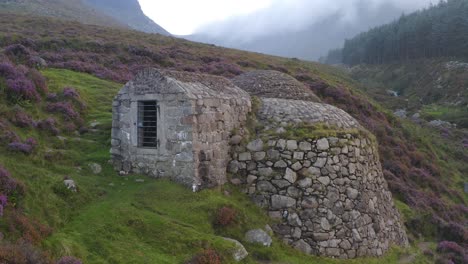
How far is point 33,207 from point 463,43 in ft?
331

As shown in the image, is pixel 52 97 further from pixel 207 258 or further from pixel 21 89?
pixel 207 258

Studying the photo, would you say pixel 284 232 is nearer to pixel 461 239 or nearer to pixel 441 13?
pixel 461 239

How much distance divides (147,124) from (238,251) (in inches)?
209

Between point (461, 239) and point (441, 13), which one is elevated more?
point (441, 13)

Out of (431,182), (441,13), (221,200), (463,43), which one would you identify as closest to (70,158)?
(221,200)

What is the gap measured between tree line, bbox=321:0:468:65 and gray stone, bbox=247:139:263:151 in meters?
89.5

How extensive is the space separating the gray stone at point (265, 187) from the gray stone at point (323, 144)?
2.06 m

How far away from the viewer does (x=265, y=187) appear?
45.8ft

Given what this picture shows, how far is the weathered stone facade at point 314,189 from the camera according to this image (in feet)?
44.5

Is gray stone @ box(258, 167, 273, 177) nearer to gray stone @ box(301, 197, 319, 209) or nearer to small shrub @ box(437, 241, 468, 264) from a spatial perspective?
gray stone @ box(301, 197, 319, 209)

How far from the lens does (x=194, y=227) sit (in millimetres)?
11406

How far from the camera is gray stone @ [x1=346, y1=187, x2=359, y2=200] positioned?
1439cm

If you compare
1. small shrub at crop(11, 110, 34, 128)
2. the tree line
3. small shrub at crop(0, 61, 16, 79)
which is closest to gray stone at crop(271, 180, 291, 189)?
small shrub at crop(11, 110, 34, 128)

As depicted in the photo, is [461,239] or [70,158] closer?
[70,158]
